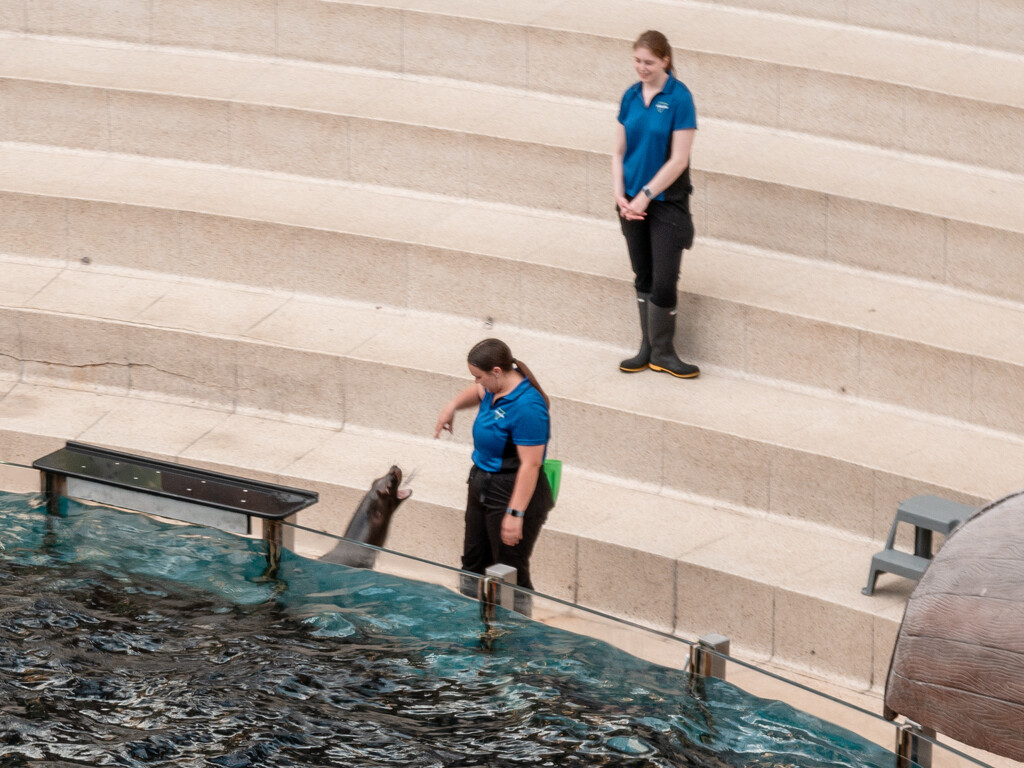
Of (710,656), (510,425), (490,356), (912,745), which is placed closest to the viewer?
(912,745)

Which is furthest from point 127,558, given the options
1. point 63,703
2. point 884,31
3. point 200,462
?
point 884,31

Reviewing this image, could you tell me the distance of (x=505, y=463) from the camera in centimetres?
664

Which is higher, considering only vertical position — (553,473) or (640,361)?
(640,361)

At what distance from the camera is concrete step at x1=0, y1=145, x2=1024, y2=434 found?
7863 mm

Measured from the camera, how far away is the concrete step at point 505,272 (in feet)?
25.8

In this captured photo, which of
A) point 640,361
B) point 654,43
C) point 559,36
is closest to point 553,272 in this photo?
point 640,361

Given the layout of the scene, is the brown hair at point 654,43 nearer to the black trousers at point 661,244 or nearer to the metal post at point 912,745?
the black trousers at point 661,244

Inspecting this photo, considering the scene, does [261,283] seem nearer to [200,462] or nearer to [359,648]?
[200,462]

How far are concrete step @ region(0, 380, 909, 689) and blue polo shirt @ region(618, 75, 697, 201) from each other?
155cm

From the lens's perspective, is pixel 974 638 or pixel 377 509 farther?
pixel 377 509

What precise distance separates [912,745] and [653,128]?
3938 millimetres

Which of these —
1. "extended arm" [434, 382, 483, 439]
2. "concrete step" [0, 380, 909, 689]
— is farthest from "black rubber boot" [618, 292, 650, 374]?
"extended arm" [434, 382, 483, 439]

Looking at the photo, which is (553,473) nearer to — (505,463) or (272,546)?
(505,463)

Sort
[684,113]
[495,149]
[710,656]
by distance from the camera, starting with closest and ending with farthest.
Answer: [710,656]
[684,113]
[495,149]
